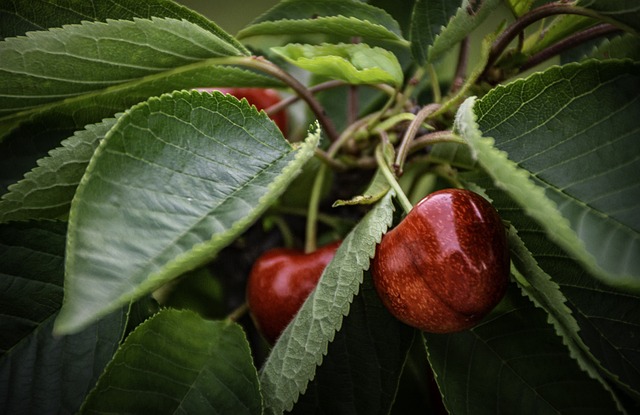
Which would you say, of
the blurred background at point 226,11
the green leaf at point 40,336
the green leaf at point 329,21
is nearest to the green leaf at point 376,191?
the green leaf at point 329,21

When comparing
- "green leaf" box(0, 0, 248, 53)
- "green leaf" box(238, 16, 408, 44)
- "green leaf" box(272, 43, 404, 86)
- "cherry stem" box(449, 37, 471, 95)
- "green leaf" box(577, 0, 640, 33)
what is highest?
"green leaf" box(577, 0, 640, 33)

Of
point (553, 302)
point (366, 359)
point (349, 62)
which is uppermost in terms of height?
point (349, 62)

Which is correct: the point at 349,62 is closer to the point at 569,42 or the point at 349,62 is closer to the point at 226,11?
the point at 569,42

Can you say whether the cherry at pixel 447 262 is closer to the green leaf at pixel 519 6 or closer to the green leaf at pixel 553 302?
the green leaf at pixel 553 302

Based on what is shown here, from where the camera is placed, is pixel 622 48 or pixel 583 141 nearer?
pixel 583 141

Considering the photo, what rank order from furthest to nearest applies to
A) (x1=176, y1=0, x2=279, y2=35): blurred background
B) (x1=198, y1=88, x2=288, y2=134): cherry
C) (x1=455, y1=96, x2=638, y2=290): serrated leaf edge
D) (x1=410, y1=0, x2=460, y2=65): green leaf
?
(x1=176, y1=0, x2=279, y2=35): blurred background < (x1=198, y1=88, x2=288, y2=134): cherry < (x1=410, y1=0, x2=460, y2=65): green leaf < (x1=455, y1=96, x2=638, y2=290): serrated leaf edge

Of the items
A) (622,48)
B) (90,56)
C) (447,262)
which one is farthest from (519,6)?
(90,56)

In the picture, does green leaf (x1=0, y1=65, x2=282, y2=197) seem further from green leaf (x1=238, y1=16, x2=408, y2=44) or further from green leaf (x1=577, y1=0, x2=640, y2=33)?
green leaf (x1=577, y1=0, x2=640, y2=33)

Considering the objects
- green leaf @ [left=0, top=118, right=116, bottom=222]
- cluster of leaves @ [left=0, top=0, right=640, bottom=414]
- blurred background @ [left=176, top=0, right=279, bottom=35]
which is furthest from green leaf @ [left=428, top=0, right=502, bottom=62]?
blurred background @ [left=176, top=0, right=279, bottom=35]
